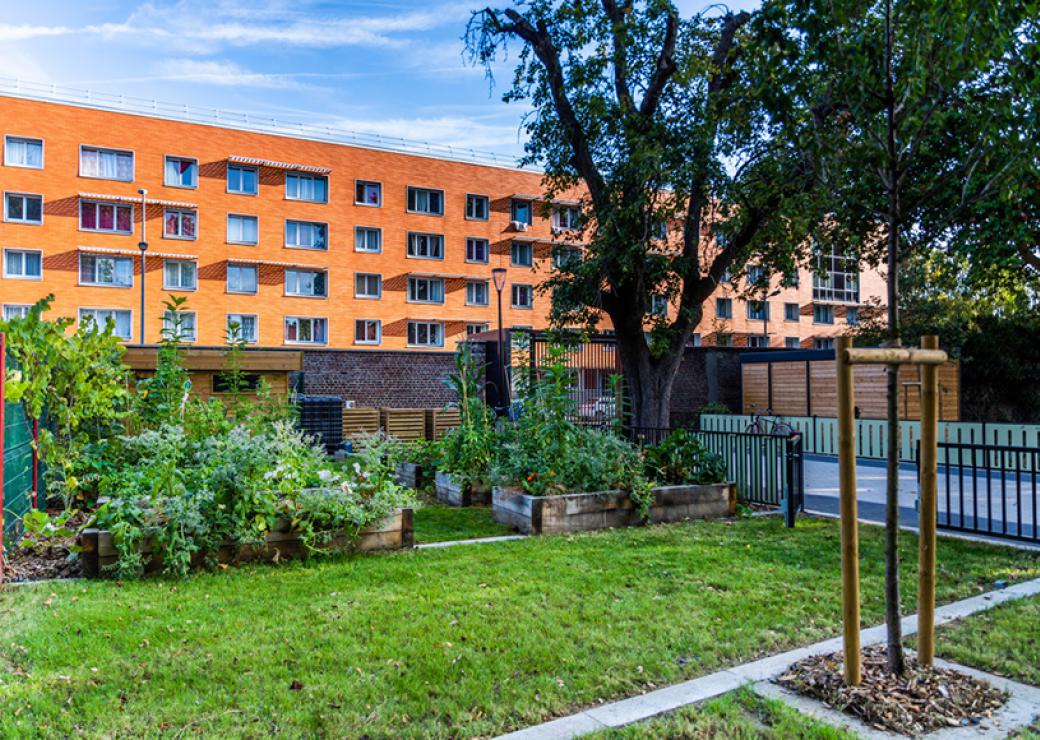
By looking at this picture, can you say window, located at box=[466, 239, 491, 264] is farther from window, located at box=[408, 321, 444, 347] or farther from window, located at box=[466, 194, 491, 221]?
window, located at box=[408, 321, 444, 347]

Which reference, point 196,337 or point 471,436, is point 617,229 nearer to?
point 471,436

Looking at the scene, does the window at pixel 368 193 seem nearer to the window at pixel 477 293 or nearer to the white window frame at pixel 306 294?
the white window frame at pixel 306 294

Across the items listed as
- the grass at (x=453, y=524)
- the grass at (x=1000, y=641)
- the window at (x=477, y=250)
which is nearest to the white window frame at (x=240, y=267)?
the window at (x=477, y=250)

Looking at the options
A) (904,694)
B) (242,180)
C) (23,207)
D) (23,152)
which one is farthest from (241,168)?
(904,694)

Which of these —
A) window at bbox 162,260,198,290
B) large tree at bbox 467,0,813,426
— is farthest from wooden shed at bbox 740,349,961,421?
window at bbox 162,260,198,290

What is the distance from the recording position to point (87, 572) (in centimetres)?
523

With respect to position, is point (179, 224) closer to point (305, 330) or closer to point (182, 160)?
point (182, 160)

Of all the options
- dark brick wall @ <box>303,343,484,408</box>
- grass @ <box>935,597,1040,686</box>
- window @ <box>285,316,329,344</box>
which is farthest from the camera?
window @ <box>285,316,329,344</box>

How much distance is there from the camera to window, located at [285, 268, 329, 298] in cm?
3516

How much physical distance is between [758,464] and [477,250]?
3256 cm

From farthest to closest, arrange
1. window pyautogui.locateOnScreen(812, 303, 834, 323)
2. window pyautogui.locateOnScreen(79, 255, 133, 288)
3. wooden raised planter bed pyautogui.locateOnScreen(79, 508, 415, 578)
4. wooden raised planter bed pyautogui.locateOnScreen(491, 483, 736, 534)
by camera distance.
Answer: window pyautogui.locateOnScreen(812, 303, 834, 323)
window pyautogui.locateOnScreen(79, 255, 133, 288)
wooden raised planter bed pyautogui.locateOnScreen(491, 483, 736, 534)
wooden raised planter bed pyautogui.locateOnScreen(79, 508, 415, 578)

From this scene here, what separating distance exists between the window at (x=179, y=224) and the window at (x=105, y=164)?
2.24 metres

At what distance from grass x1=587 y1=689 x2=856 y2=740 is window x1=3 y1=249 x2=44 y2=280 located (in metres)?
35.2

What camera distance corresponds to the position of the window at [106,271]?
3150cm
